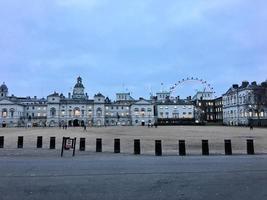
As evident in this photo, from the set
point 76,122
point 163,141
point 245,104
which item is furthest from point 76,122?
point 163,141

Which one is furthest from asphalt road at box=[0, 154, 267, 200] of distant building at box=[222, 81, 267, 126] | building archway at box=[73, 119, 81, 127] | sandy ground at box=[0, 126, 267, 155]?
building archway at box=[73, 119, 81, 127]

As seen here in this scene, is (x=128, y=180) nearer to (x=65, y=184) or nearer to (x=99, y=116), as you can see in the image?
(x=65, y=184)

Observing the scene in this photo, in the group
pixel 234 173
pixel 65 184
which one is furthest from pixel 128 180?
pixel 234 173

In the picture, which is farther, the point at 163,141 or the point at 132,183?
the point at 163,141

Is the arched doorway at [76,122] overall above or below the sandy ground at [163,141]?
above

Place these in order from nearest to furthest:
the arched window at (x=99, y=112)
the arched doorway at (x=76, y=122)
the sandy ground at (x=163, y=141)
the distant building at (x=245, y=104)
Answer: the sandy ground at (x=163, y=141) < the distant building at (x=245, y=104) < the arched doorway at (x=76, y=122) < the arched window at (x=99, y=112)

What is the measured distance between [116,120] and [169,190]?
627 ft

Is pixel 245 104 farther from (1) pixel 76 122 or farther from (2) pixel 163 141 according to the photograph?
(2) pixel 163 141

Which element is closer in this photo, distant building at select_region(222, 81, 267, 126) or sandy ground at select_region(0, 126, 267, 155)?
sandy ground at select_region(0, 126, 267, 155)

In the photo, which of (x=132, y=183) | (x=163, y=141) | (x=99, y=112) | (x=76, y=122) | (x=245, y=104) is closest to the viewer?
(x=132, y=183)

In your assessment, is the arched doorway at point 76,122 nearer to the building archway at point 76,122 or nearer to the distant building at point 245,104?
the building archway at point 76,122

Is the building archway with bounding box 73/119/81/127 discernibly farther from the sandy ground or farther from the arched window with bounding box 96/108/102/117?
the sandy ground

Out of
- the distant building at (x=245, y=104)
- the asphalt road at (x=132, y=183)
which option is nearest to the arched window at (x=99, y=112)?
the distant building at (x=245, y=104)

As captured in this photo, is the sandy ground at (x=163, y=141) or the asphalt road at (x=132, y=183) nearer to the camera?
the asphalt road at (x=132, y=183)
